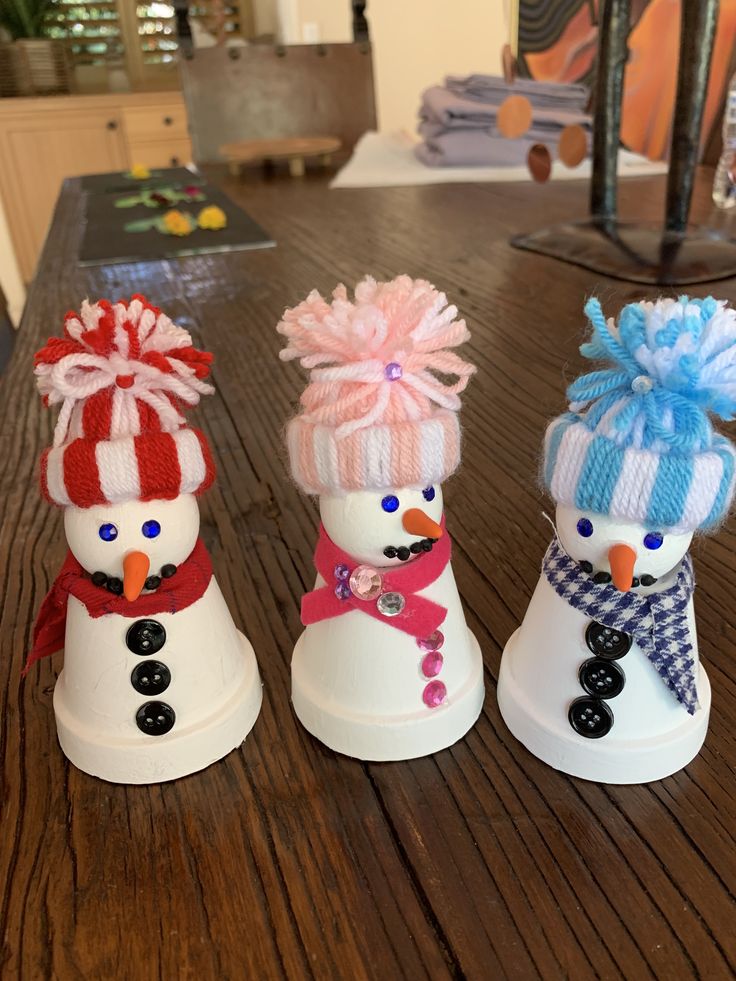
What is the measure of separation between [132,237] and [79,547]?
45.5 inches

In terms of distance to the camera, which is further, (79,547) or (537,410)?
(537,410)

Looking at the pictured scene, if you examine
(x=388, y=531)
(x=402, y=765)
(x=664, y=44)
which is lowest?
(x=402, y=765)

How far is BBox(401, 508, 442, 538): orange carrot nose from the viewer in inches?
14.1

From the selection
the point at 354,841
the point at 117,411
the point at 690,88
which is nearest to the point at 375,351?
the point at 117,411

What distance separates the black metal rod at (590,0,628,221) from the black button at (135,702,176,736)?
929 millimetres

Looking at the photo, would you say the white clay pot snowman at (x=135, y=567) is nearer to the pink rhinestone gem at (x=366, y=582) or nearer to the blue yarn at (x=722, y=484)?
the pink rhinestone gem at (x=366, y=582)

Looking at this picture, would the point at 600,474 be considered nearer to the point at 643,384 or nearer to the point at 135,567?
the point at 643,384

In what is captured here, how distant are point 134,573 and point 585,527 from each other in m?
0.20

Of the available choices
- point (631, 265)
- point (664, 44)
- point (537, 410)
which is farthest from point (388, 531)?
point (664, 44)

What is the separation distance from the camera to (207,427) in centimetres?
76

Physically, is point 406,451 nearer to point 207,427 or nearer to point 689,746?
point 689,746

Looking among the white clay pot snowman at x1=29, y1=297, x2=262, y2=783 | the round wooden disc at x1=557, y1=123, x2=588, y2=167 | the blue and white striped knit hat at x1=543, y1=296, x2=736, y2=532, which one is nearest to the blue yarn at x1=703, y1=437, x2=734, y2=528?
the blue and white striped knit hat at x1=543, y1=296, x2=736, y2=532

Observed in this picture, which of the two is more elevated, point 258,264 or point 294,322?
point 294,322

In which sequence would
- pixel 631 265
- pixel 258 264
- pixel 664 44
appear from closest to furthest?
pixel 631 265
pixel 258 264
pixel 664 44
